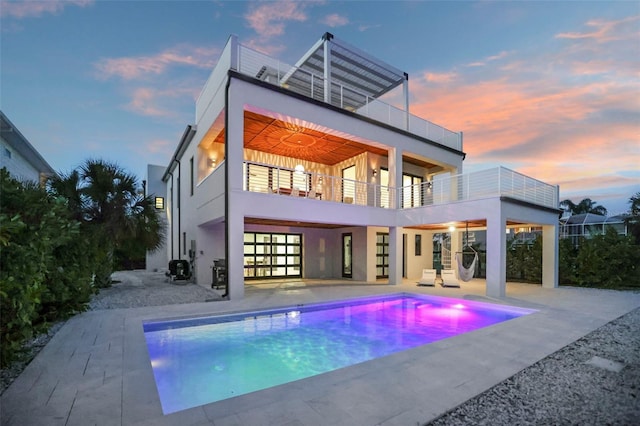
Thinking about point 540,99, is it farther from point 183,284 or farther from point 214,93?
point 183,284

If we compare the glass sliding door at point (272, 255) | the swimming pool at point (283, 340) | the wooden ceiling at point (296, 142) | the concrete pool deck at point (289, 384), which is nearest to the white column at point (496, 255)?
the swimming pool at point (283, 340)

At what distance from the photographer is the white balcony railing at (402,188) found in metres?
10.8

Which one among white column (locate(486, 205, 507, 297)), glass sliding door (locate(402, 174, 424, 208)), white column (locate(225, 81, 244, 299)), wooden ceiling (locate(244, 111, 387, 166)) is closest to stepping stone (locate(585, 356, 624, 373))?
white column (locate(486, 205, 507, 297))

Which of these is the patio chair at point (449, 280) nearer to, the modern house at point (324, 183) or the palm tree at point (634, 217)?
the modern house at point (324, 183)

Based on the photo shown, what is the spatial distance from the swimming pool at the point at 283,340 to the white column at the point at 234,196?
1.57 metres

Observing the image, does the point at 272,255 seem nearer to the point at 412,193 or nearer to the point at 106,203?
the point at 106,203

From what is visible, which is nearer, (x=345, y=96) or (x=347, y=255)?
(x=345, y=96)

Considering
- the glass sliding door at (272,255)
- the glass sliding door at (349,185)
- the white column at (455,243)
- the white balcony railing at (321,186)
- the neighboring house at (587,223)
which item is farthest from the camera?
the neighboring house at (587,223)

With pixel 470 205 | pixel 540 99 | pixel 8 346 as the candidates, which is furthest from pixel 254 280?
pixel 540 99

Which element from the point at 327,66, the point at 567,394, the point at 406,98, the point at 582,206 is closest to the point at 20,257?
the point at 567,394

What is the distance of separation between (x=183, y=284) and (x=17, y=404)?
10.6m

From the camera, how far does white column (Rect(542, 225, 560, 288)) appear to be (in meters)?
12.6

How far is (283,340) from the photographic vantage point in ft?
20.6

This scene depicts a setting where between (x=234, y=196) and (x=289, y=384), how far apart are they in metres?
6.62
